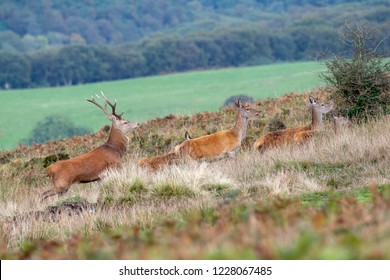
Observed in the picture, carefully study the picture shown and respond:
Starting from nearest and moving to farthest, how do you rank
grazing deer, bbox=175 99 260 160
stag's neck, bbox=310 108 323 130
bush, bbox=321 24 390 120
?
grazing deer, bbox=175 99 260 160, stag's neck, bbox=310 108 323 130, bush, bbox=321 24 390 120

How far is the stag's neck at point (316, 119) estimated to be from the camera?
64.6 ft

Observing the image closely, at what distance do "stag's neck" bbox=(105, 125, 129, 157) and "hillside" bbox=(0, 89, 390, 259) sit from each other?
1141mm

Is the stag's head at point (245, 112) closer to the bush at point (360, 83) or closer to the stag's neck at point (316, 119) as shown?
the stag's neck at point (316, 119)

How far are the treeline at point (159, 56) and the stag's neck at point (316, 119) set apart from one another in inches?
4664

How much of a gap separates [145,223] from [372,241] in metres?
6.74

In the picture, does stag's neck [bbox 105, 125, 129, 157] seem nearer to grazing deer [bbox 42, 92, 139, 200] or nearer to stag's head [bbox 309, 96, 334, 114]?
grazing deer [bbox 42, 92, 139, 200]

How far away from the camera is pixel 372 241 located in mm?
5023

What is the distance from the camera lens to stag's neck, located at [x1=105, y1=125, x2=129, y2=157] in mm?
18297

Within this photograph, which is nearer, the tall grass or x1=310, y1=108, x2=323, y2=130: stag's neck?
the tall grass

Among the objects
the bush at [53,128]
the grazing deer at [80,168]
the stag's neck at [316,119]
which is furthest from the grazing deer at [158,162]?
the bush at [53,128]

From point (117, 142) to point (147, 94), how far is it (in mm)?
96594

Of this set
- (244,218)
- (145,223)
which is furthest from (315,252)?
(145,223)

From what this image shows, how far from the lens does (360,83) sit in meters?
21.1

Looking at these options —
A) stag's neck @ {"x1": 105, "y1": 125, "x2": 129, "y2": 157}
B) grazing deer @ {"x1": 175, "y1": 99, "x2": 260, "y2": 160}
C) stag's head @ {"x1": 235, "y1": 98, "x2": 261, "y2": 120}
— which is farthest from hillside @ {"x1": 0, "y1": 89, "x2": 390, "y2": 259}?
stag's neck @ {"x1": 105, "y1": 125, "x2": 129, "y2": 157}
